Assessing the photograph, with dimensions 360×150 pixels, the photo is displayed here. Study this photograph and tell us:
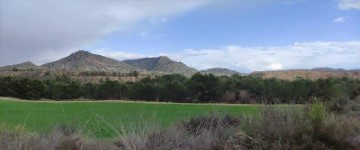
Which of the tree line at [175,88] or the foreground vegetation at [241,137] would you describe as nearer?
the foreground vegetation at [241,137]

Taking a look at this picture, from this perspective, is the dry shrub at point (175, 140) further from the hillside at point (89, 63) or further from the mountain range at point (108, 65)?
the hillside at point (89, 63)

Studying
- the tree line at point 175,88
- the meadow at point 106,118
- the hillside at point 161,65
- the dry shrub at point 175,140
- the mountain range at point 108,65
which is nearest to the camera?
the dry shrub at point 175,140

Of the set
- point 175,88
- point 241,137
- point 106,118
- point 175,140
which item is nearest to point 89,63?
point 175,88

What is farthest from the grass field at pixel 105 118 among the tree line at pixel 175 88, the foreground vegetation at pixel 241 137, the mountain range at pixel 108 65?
the mountain range at pixel 108 65

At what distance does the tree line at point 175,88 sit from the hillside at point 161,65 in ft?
243

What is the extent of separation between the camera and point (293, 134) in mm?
10000

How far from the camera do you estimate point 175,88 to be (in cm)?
7531

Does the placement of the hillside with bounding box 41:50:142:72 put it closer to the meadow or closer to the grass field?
the grass field

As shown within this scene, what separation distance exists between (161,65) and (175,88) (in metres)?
90.2

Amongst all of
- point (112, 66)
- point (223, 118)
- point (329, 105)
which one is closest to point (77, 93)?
point (329, 105)

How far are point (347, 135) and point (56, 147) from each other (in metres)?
5.61

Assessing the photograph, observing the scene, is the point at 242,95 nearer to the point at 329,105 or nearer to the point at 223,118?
the point at 329,105

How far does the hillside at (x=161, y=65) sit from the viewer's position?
16025cm

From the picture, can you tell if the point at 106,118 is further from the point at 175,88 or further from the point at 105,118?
→ the point at 175,88
